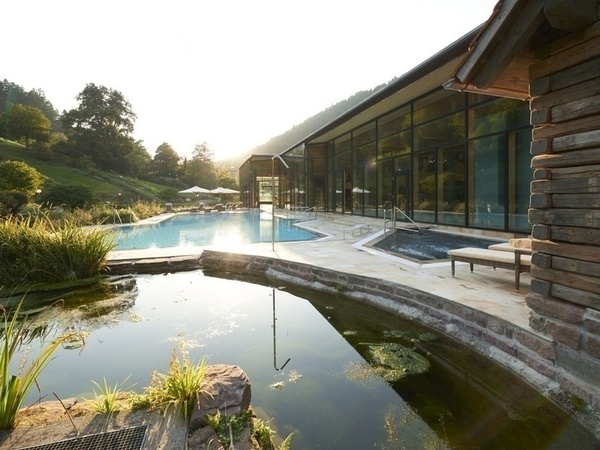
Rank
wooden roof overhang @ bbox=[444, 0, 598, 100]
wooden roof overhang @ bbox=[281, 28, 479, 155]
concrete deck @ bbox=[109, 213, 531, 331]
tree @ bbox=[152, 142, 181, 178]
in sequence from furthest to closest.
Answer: tree @ bbox=[152, 142, 181, 178] → wooden roof overhang @ bbox=[281, 28, 479, 155] → concrete deck @ bbox=[109, 213, 531, 331] → wooden roof overhang @ bbox=[444, 0, 598, 100]

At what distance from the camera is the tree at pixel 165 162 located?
5959cm

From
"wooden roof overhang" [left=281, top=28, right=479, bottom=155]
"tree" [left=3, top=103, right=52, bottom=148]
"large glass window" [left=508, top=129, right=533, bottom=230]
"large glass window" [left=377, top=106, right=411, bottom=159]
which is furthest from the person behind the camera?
"tree" [left=3, top=103, right=52, bottom=148]

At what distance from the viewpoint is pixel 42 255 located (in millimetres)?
6836

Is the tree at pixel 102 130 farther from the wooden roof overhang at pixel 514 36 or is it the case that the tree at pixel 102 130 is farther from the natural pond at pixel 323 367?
the wooden roof overhang at pixel 514 36

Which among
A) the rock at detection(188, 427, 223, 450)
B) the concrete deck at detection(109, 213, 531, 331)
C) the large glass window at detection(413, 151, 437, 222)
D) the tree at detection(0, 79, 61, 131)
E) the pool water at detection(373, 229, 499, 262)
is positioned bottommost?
the rock at detection(188, 427, 223, 450)

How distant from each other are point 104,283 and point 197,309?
2.78 metres

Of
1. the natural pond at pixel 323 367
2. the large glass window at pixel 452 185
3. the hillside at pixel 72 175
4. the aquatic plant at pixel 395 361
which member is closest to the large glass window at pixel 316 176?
the large glass window at pixel 452 185

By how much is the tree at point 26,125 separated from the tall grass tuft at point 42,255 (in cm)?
4823

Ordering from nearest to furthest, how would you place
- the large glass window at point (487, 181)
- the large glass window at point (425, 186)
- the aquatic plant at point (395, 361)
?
the aquatic plant at point (395, 361)
the large glass window at point (487, 181)
the large glass window at point (425, 186)

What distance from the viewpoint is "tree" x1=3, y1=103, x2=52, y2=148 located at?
147 feet

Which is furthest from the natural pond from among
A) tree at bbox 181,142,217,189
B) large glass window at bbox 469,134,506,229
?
tree at bbox 181,142,217,189

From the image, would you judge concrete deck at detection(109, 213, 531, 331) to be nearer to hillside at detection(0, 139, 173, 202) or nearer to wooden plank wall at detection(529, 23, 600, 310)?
wooden plank wall at detection(529, 23, 600, 310)

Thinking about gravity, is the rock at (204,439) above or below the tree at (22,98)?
below

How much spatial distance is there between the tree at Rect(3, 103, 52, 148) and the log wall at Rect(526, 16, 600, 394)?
55561 millimetres
